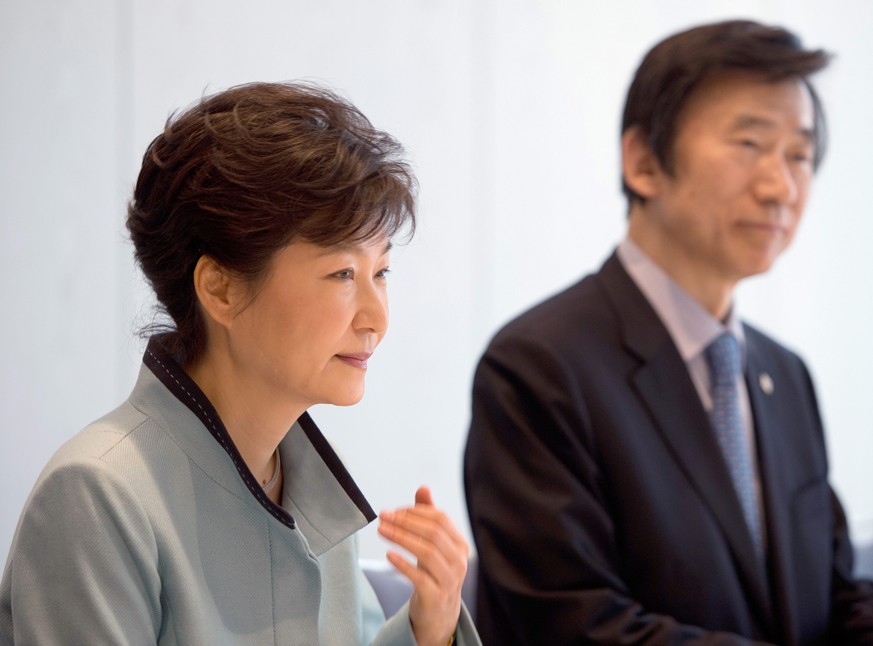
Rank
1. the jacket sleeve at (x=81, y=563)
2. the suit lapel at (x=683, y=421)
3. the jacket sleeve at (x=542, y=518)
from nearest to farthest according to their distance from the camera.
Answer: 1. the jacket sleeve at (x=81, y=563)
2. the jacket sleeve at (x=542, y=518)
3. the suit lapel at (x=683, y=421)

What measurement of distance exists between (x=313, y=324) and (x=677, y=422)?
0.89 meters

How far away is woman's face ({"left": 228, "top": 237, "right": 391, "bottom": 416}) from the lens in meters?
1.24

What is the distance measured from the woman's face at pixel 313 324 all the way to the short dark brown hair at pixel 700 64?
36.8 inches

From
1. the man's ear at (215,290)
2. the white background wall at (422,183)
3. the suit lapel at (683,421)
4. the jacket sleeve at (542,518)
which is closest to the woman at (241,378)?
the man's ear at (215,290)

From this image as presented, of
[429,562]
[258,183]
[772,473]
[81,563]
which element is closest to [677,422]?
[772,473]

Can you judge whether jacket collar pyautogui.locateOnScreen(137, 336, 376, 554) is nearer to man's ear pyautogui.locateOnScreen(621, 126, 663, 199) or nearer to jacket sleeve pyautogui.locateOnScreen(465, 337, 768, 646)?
jacket sleeve pyautogui.locateOnScreen(465, 337, 768, 646)

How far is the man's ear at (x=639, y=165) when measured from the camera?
2.08 m

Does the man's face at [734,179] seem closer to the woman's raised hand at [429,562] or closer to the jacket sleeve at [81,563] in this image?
the woman's raised hand at [429,562]

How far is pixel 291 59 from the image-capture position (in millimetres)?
2477

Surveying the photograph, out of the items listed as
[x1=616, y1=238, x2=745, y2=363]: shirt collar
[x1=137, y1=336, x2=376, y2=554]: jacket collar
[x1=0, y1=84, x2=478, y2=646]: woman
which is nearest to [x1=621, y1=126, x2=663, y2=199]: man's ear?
[x1=616, y1=238, x2=745, y2=363]: shirt collar

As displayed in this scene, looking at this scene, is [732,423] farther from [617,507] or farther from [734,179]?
[734,179]

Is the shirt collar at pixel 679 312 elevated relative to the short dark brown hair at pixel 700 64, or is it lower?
lower

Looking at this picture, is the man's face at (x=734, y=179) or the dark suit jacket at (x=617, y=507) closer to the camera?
the dark suit jacket at (x=617, y=507)

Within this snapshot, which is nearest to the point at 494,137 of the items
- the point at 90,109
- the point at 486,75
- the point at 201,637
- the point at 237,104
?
the point at 486,75
